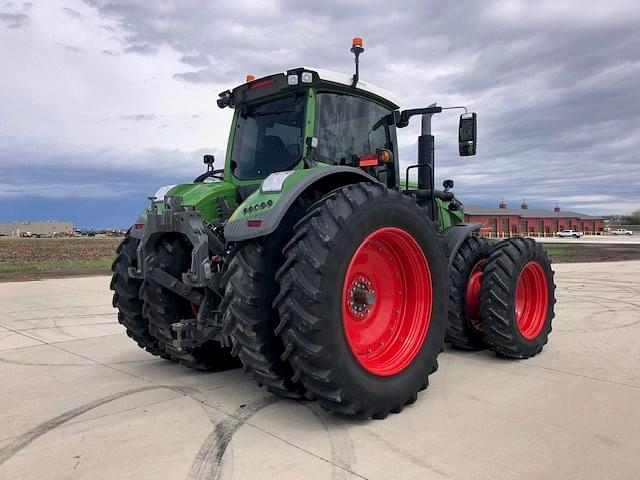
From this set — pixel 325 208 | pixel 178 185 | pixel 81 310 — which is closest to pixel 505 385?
pixel 325 208

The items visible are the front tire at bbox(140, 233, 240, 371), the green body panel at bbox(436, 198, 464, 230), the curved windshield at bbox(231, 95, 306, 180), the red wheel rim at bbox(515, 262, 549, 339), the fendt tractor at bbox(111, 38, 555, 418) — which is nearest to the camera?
the fendt tractor at bbox(111, 38, 555, 418)

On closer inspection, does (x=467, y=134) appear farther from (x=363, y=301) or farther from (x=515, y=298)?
(x=363, y=301)

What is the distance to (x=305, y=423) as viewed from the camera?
3.51 meters

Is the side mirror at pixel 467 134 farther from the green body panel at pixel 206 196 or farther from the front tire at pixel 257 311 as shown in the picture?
the front tire at pixel 257 311

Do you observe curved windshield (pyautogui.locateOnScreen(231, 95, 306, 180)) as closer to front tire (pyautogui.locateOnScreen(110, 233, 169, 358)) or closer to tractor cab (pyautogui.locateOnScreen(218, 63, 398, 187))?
tractor cab (pyautogui.locateOnScreen(218, 63, 398, 187))

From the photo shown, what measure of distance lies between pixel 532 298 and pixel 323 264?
345 centimetres

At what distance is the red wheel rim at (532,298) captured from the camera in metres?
5.58

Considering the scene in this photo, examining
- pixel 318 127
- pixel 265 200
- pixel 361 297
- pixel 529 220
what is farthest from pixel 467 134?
pixel 529 220

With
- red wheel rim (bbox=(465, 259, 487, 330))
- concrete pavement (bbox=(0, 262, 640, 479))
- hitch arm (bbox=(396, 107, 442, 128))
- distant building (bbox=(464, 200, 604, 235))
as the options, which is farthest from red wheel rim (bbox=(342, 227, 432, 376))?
distant building (bbox=(464, 200, 604, 235))

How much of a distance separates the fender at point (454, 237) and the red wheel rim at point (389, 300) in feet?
3.81

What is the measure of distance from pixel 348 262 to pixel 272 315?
2.04 ft

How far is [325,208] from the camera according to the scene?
132 inches

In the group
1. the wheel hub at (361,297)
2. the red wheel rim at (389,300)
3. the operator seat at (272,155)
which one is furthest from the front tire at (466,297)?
the operator seat at (272,155)

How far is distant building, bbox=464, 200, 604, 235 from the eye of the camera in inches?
2667
